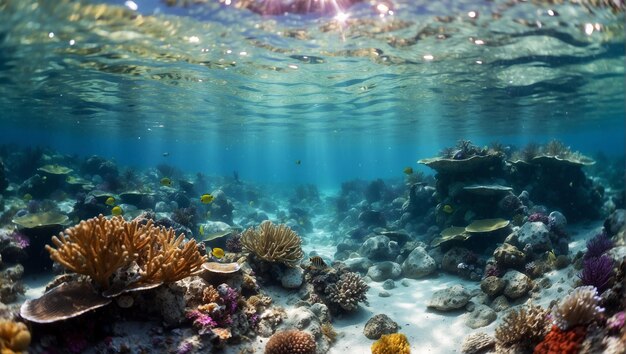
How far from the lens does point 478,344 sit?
697 centimetres

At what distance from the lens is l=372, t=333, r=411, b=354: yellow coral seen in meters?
6.90

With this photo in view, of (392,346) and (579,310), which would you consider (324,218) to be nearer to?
(392,346)

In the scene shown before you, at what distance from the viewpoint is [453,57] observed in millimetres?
17141

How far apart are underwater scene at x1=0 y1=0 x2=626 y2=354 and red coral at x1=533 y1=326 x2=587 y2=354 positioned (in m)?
0.03

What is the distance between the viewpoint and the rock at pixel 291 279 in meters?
8.91

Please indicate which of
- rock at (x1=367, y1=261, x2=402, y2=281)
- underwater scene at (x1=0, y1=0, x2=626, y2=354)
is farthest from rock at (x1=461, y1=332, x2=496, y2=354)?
rock at (x1=367, y1=261, x2=402, y2=281)

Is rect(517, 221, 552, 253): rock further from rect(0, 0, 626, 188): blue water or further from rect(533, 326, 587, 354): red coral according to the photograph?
rect(0, 0, 626, 188): blue water

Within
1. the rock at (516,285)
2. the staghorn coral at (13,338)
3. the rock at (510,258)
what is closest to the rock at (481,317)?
the rock at (516,285)

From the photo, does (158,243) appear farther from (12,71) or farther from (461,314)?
(12,71)

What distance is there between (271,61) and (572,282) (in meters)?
14.9

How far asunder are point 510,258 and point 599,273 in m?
3.28

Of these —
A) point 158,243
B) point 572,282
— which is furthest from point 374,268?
point 158,243

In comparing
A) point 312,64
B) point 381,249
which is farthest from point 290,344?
point 312,64

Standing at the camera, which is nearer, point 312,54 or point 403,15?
point 403,15
